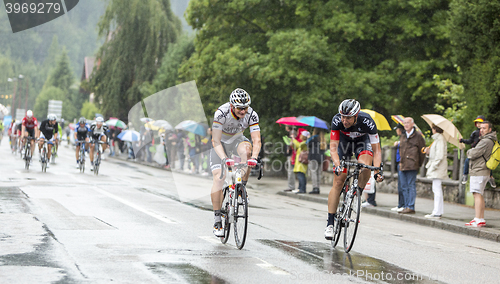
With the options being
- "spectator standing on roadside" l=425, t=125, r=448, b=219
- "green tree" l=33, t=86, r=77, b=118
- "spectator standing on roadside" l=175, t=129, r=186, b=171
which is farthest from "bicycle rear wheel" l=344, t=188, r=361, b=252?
"green tree" l=33, t=86, r=77, b=118

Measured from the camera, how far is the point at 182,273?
5918 millimetres

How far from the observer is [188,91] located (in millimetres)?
34531

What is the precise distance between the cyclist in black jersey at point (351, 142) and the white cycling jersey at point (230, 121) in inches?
41.7

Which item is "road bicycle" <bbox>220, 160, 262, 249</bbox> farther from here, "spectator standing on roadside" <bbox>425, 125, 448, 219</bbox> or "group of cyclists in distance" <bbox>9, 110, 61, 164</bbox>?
"group of cyclists in distance" <bbox>9, 110, 61, 164</bbox>

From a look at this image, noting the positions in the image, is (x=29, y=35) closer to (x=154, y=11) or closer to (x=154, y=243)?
(x=154, y=11)

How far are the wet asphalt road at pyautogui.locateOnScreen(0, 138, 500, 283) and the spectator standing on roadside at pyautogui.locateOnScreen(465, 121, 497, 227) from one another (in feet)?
2.97

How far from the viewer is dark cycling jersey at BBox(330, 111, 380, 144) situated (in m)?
7.84

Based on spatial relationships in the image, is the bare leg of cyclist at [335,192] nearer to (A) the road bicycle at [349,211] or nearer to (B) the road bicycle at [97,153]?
(A) the road bicycle at [349,211]

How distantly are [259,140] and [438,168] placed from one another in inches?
271

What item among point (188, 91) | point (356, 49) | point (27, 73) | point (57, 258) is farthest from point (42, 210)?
point (27, 73)

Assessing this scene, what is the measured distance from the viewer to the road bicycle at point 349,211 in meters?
7.69

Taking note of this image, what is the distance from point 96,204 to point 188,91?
23.2 metres

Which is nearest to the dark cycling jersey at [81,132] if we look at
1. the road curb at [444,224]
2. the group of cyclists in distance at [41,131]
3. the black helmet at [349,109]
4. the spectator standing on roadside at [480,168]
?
the group of cyclists in distance at [41,131]

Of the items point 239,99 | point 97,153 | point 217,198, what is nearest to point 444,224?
point 217,198
